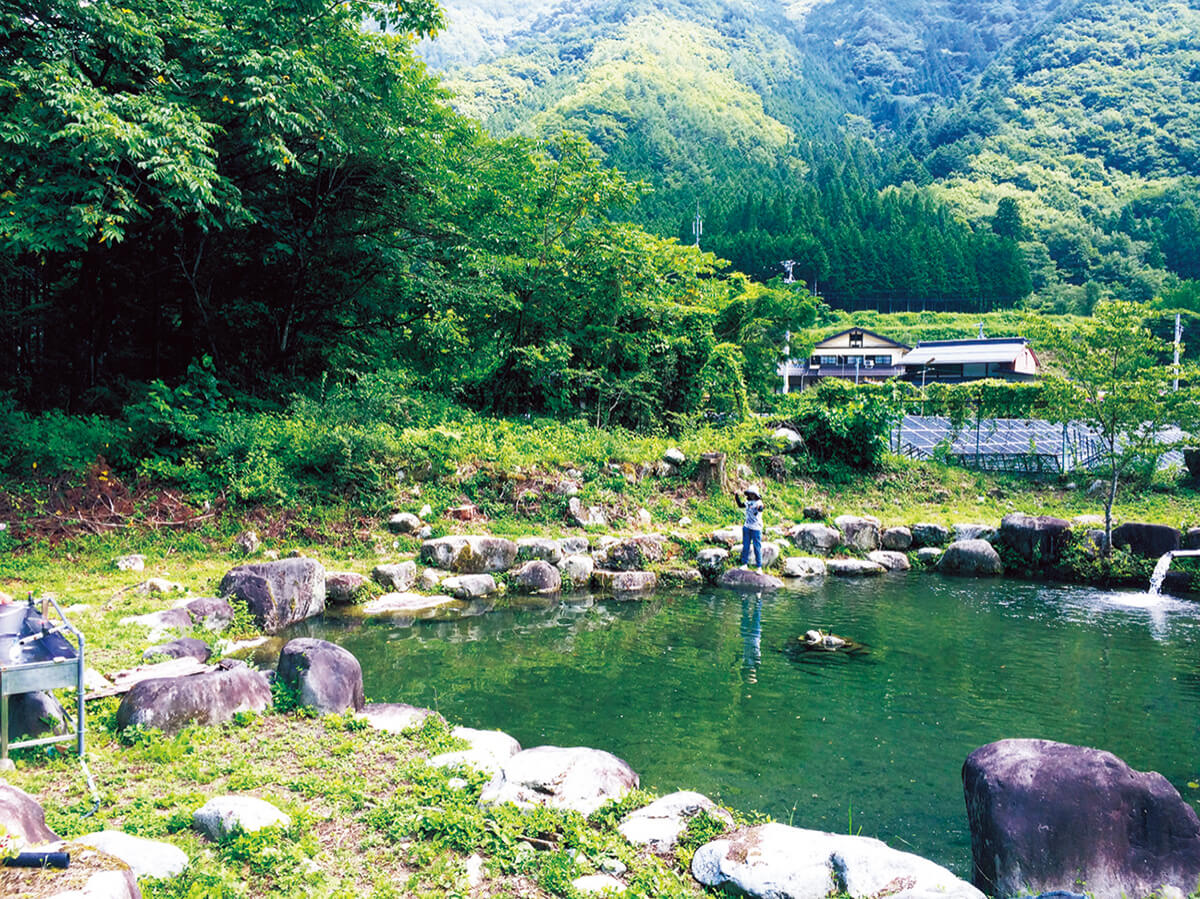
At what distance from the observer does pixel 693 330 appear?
21.7 meters

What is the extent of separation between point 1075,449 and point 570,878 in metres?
21.0

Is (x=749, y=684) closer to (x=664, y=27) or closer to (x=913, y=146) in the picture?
(x=913, y=146)

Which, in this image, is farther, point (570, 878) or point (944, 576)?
point (944, 576)

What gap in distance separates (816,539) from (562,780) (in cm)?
1159

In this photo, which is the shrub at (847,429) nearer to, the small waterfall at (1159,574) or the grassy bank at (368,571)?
the grassy bank at (368,571)

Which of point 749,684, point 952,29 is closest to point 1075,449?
point 749,684

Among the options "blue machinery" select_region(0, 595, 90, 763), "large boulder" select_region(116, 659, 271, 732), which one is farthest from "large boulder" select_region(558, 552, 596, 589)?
"blue machinery" select_region(0, 595, 90, 763)

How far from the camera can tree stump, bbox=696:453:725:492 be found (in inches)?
691

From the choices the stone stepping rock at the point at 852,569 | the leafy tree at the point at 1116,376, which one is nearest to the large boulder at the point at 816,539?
the stone stepping rock at the point at 852,569

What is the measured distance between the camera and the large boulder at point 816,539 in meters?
16.0

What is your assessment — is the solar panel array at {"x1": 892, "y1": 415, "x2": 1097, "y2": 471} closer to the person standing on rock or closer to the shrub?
the shrub

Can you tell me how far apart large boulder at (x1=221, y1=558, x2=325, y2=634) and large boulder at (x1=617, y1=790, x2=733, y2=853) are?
6628 mm

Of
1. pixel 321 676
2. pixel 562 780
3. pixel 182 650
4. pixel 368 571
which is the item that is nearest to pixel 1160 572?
pixel 562 780

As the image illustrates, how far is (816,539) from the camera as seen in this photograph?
52.7ft
